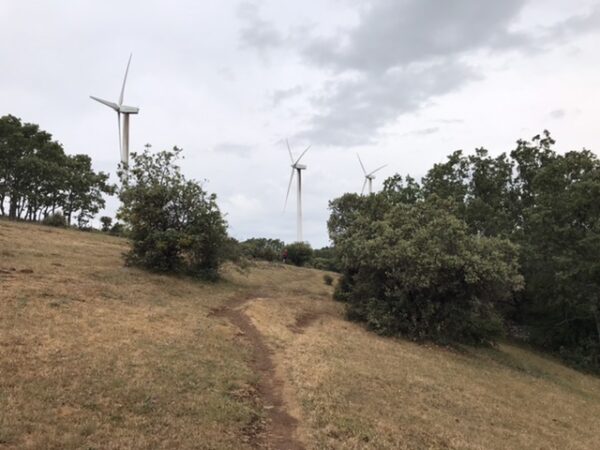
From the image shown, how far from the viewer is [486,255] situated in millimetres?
25969

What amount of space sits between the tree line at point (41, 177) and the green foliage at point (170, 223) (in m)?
33.4

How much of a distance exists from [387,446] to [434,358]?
1279 centimetres

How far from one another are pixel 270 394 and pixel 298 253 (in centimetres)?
5159

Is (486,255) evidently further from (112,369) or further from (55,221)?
(55,221)

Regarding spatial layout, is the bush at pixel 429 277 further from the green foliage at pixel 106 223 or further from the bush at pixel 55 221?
the green foliage at pixel 106 223

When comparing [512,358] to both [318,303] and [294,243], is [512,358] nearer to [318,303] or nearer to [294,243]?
[318,303]

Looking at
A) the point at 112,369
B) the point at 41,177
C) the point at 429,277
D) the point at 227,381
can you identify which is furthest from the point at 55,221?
the point at 227,381

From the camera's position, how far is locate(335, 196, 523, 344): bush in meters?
25.3

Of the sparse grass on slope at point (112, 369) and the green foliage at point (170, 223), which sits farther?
the green foliage at point (170, 223)

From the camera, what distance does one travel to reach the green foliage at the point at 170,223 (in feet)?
102

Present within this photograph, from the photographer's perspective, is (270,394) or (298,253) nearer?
(270,394)

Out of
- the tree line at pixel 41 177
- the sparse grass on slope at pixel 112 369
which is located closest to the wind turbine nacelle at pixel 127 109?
the tree line at pixel 41 177

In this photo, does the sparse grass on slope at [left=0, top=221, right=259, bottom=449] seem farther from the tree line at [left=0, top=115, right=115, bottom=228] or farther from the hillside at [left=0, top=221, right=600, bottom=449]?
the tree line at [left=0, top=115, right=115, bottom=228]

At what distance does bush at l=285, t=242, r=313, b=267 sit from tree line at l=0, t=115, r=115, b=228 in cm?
2385
